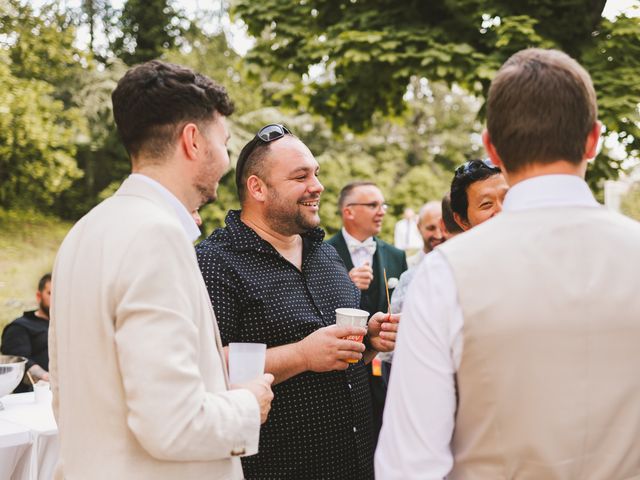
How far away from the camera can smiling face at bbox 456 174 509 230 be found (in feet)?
8.79

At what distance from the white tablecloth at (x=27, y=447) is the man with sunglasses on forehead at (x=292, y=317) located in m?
1.40

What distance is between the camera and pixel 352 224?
5.62m

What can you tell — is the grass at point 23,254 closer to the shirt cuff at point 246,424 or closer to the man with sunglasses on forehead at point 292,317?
the man with sunglasses on forehead at point 292,317

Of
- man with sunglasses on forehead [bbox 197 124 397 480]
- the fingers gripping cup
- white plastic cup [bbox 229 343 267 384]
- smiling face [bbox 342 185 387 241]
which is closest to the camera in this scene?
white plastic cup [bbox 229 343 267 384]

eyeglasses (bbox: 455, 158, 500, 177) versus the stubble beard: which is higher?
eyeglasses (bbox: 455, 158, 500, 177)

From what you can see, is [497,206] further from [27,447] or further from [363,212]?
[363,212]

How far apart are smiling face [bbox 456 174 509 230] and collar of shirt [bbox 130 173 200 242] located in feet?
4.78

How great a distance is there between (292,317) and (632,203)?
58.5 ft

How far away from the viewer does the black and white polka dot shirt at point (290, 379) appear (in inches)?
95.2

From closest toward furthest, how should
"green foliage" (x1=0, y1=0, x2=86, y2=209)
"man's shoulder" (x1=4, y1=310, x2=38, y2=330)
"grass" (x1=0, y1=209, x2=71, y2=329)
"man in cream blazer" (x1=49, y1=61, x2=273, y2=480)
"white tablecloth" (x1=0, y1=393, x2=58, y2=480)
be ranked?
"man in cream blazer" (x1=49, y1=61, x2=273, y2=480) → "white tablecloth" (x1=0, y1=393, x2=58, y2=480) → "man's shoulder" (x1=4, y1=310, x2=38, y2=330) → "green foliage" (x1=0, y1=0, x2=86, y2=209) → "grass" (x1=0, y1=209, x2=71, y2=329)

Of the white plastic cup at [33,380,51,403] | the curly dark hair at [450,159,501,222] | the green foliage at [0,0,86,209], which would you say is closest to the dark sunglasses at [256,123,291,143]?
the curly dark hair at [450,159,501,222]

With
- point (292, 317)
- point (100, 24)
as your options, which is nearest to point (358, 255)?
point (292, 317)

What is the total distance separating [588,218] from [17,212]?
480 inches

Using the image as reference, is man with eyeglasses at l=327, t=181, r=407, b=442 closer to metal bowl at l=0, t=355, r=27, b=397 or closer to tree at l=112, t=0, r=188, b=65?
metal bowl at l=0, t=355, r=27, b=397
